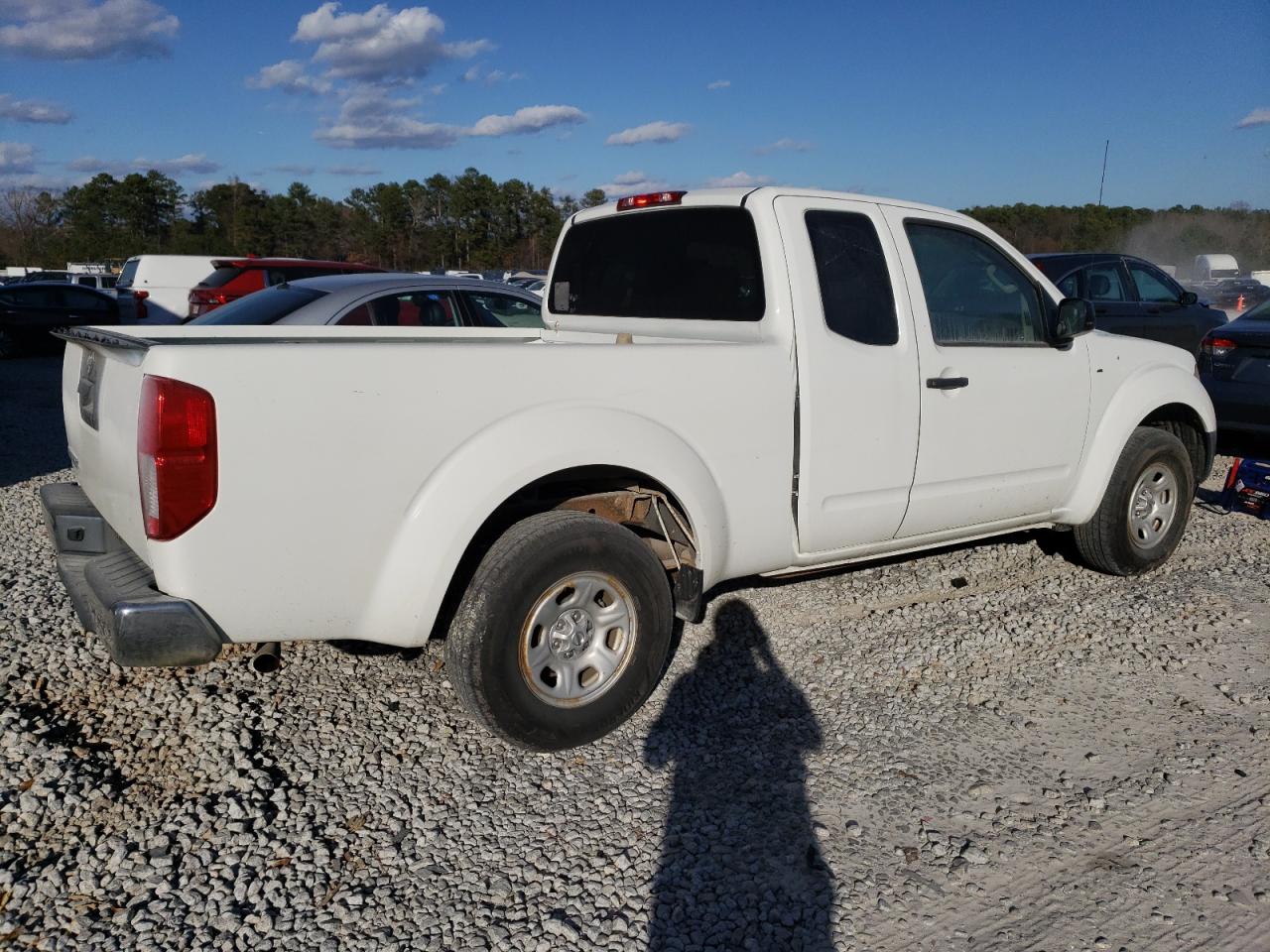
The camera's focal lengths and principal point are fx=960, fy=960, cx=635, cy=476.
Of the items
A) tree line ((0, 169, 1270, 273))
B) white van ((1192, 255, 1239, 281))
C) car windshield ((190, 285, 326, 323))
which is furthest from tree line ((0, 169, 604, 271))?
car windshield ((190, 285, 326, 323))

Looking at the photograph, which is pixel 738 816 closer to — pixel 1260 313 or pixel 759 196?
pixel 759 196

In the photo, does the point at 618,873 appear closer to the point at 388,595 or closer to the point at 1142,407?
the point at 388,595

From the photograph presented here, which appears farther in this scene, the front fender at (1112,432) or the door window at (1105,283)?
the door window at (1105,283)

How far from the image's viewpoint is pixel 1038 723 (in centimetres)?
372

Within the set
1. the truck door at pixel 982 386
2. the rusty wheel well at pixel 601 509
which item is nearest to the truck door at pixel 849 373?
the truck door at pixel 982 386

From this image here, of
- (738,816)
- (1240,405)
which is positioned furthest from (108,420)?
(1240,405)

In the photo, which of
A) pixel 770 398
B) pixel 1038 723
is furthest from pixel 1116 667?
pixel 770 398

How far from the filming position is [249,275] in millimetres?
15000

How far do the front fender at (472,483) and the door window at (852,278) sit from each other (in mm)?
1100

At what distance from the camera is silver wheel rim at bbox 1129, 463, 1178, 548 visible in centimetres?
527

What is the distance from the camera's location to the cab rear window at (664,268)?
160 inches

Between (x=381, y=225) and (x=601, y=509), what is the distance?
6182cm

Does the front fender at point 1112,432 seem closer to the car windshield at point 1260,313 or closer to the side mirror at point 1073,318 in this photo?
the side mirror at point 1073,318

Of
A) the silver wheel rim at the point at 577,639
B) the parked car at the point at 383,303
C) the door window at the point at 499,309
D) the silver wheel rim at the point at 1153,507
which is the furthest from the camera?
the door window at the point at 499,309
